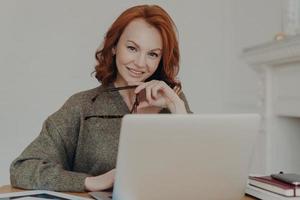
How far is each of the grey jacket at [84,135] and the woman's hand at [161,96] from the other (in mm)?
113

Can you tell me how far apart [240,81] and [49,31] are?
1.23 m

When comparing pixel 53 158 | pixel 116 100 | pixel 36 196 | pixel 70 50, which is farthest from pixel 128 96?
pixel 70 50

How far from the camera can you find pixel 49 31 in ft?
9.86

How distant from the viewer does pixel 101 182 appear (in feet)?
3.66

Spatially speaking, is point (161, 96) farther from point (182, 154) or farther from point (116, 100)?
point (182, 154)

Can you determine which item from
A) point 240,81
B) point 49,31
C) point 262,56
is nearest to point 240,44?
point 240,81

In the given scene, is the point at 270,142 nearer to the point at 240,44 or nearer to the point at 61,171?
the point at 240,44

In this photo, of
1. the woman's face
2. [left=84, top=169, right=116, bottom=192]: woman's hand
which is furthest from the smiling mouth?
[left=84, top=169, right=116, bottom=192]: woman's hand

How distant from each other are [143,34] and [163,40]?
0.20ft

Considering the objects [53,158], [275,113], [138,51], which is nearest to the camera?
[53,158]

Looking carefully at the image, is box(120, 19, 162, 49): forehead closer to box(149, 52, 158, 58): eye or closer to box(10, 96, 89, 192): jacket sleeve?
box(149, 52, 158, 58): eye

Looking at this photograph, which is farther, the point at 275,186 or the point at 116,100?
the point at 116,100

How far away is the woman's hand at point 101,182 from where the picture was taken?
110 cm

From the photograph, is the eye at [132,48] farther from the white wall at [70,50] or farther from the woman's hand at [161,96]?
the white wall at [70,50]
